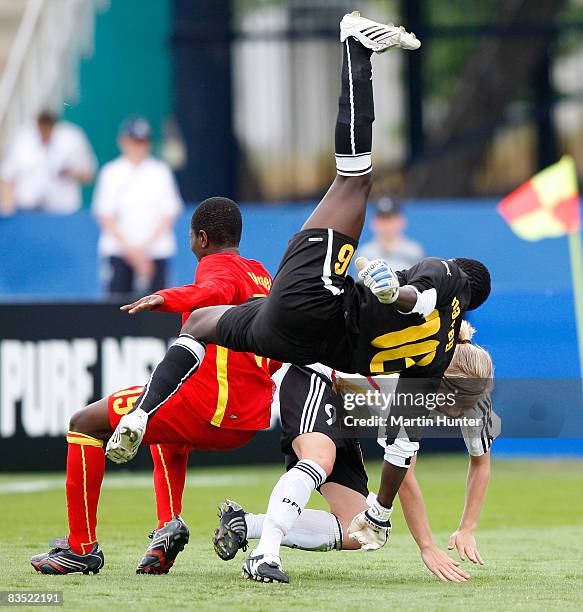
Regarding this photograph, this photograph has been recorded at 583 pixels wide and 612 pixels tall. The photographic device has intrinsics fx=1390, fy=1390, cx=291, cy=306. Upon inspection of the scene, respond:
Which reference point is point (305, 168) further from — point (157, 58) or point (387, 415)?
point (387, 415)

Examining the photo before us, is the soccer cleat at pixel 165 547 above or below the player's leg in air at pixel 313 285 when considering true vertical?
below

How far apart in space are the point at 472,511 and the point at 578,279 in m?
8.47

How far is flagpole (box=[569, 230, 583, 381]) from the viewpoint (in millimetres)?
13078

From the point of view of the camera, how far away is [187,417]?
6.69 metres

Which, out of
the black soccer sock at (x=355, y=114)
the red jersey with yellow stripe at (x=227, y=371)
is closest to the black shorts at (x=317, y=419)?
the red jersey with yellow stripe at (x=227, y=371)

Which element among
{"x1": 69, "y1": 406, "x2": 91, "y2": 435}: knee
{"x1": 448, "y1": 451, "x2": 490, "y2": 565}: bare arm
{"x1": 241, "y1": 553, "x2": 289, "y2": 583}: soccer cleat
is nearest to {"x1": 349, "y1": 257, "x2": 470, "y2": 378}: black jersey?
{"x1": 448, "y1": 451, "x2": 490, "y2": 565}: bare arm

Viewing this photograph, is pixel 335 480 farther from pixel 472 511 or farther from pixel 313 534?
pixel 472 511

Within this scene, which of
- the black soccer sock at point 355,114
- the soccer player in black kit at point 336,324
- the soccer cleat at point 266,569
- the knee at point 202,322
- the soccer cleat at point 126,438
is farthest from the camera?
the black soccer sock at point 355,114

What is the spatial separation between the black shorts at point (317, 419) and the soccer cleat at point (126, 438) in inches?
36.7

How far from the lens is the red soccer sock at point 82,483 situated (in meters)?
6.67

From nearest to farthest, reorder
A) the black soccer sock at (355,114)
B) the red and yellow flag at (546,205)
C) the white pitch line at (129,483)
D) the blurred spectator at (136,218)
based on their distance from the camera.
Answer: the black soccer sock at (355,114)
the white pitch line at (129,483)
the red and yellow flag at (546,205)
the blurred spectator at (136,218)

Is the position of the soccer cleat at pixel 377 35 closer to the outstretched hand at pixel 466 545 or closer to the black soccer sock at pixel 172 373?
the black soccer sock at pixel 172 373

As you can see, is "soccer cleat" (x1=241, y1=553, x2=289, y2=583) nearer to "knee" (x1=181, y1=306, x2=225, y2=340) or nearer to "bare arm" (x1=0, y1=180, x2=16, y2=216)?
"knee" (x1=181, y1=306, x2=225, y2=340)

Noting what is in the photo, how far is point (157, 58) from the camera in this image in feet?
56.2
